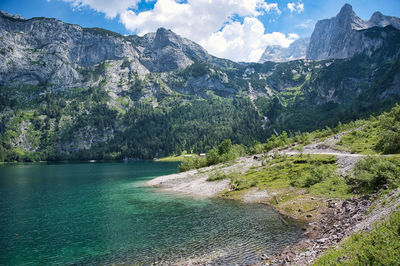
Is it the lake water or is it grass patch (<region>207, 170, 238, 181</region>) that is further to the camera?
grass patch (<region>207, 170, 238, 181</region>)

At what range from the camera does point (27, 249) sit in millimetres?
31828

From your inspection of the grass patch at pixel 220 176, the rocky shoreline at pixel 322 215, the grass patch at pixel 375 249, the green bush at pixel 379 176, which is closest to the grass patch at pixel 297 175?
the rocky shoreline at pixel 322 215

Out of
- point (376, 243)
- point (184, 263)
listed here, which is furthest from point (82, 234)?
point (376, 243)

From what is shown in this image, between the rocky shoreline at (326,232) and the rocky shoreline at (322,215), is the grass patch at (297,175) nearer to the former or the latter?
the rocky shoreline at (322,215)

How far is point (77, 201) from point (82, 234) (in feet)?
106

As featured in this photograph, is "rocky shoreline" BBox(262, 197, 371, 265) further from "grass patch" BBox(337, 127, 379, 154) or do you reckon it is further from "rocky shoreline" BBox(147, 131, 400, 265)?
"grass patch" BBox(337, 127, 379, 154)

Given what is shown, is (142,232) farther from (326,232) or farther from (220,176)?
(220,176)

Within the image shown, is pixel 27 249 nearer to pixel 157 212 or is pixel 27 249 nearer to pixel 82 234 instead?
pixel 82 234

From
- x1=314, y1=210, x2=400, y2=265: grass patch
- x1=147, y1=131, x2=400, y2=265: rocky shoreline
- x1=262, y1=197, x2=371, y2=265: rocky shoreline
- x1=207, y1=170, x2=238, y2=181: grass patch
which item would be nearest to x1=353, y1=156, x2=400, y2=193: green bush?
x1=147, y1=131, x2=400, y2=265: rocky shoreline

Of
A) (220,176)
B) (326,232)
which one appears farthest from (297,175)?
(326,232)

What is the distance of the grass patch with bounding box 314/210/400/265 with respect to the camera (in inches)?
506

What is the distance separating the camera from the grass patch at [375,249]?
12.9 metres

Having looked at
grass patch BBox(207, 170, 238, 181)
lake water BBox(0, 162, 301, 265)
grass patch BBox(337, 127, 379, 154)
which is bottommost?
lake water BBox(0, 162, 301, 265)

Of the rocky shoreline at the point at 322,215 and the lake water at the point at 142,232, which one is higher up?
the rocky shoreline at the point at 322,215
